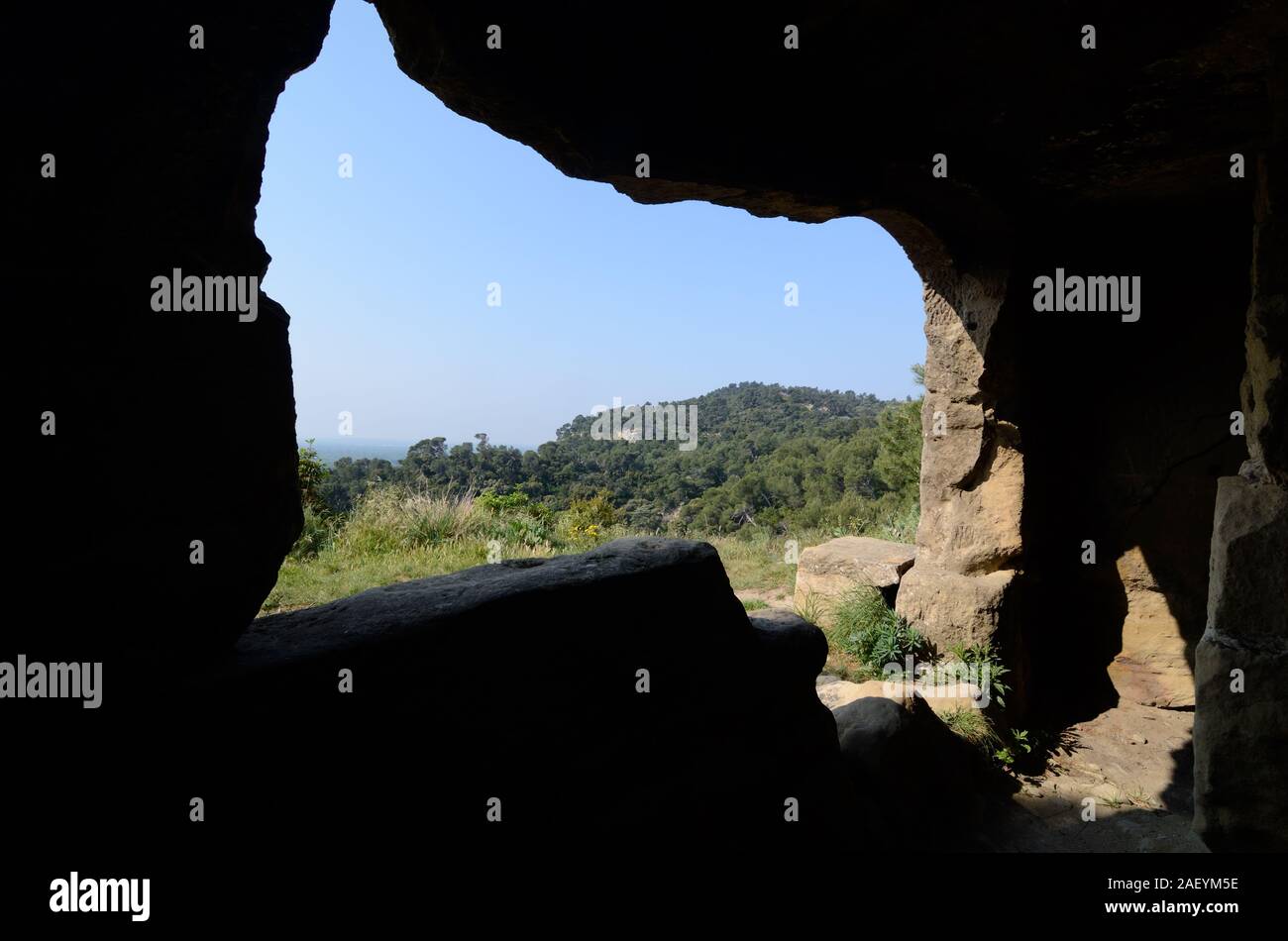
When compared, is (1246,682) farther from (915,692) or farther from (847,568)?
(847,568)

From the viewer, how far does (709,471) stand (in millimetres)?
29422

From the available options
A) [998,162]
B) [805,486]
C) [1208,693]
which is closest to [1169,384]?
[998,162]

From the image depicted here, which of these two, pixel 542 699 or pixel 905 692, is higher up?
pixel 542 699

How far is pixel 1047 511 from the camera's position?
5062 millimetres

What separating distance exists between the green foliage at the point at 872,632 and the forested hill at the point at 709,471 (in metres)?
5.70

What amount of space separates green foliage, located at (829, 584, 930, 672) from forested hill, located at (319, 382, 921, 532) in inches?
224

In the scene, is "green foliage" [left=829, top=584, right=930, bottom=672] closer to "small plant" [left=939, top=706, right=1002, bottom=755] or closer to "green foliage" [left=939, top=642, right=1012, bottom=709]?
"green foliage" [left=939, top=642, right=1012, bottom=709]

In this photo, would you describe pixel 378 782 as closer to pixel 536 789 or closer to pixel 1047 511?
pixel 536 789

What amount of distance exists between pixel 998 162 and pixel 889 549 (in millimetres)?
3081

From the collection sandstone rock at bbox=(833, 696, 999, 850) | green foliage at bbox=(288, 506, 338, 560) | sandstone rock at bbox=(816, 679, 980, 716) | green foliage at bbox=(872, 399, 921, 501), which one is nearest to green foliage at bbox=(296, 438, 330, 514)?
green foliage at bbox=(288, 506, 338, 560)

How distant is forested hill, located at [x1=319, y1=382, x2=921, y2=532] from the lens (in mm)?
15758

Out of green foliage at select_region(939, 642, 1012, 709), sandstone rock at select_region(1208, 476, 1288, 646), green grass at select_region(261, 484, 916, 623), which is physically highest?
sandstone rock at select_region(1208, 476, 1288, 646)

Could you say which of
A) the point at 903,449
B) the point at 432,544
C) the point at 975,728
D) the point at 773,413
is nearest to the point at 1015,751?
the point at 975,728

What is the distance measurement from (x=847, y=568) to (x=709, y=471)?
2373cm
